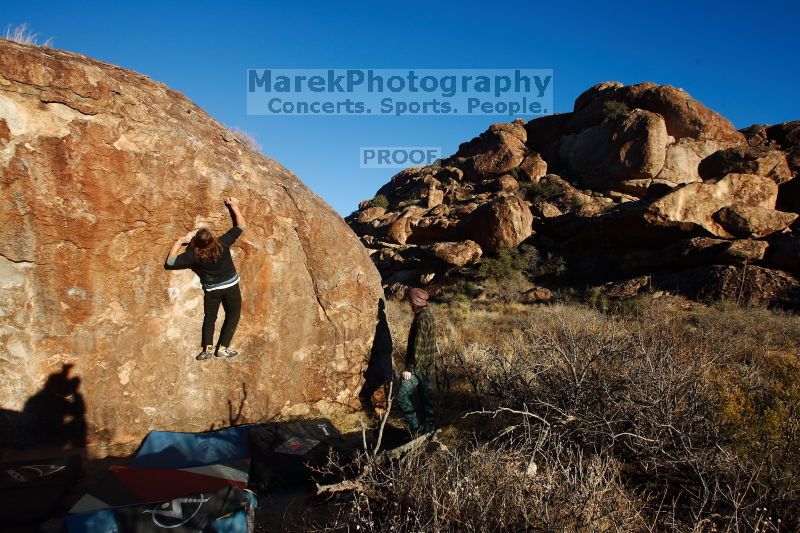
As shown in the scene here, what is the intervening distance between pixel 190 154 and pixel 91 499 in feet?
9.97

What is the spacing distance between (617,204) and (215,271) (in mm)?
18814

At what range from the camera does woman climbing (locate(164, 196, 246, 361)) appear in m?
4.02

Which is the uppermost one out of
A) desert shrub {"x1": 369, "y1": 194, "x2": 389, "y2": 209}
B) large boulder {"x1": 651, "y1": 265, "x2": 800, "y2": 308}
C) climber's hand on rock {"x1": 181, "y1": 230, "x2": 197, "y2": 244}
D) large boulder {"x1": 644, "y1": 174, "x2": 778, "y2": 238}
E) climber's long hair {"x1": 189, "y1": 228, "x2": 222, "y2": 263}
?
desert shrub {"x1": 369, "y1": 194, "x2": 389, "y2": 209}

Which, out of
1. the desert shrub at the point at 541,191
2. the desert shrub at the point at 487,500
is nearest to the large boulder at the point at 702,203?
the desert shrub at the point at 541,191

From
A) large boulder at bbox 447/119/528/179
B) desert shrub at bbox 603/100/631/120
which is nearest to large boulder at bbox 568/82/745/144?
desert shrub at bbox 603/100/631/120

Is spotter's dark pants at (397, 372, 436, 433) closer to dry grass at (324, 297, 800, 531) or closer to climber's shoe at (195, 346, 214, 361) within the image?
dry grass at (324, 297, 800, 531)

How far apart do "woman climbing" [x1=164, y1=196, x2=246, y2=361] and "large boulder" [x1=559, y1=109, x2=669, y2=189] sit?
822 inches

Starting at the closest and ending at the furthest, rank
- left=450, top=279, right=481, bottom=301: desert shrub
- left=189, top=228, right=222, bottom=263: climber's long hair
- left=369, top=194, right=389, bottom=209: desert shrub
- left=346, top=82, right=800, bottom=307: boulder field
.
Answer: left=189, top=228, right=222, bottom=263: climber's long hair → left=346, top=82, right=800, bottom=307: boulder field → left=450, top=279, right=481, bottom=301: desert shrub → left=369, top=194, right=389, bottom=209: desert shrub

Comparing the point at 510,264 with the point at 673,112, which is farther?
the point at 673,112

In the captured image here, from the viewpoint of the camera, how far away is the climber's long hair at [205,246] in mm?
3965

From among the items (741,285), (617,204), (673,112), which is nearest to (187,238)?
(741,285)

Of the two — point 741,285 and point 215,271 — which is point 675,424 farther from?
point 741,285

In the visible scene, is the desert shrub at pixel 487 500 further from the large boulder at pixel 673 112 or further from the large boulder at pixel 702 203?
the large boulder at pixel 673 112

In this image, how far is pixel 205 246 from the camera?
4000 mm
